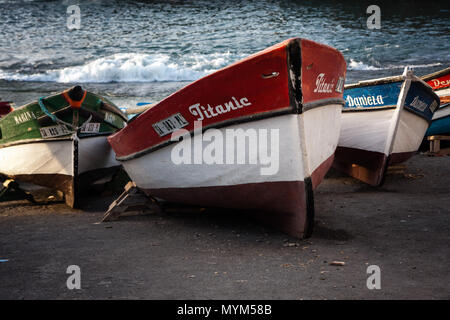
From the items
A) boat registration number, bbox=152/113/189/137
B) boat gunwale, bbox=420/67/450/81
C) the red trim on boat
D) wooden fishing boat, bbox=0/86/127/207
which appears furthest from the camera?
boat gunwale, bbox=420/67/450/81

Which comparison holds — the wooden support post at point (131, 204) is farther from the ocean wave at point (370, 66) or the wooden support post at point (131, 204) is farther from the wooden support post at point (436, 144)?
the ocean wave at point (370, 66)

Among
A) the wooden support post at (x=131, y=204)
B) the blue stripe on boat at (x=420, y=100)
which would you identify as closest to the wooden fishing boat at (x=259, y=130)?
the wooden support post at (x=131, y=204)

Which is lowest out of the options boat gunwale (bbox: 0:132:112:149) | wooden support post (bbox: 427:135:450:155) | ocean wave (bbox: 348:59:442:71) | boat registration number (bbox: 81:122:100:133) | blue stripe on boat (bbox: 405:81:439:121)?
wooden support post (bbox: 427:135:450:155)

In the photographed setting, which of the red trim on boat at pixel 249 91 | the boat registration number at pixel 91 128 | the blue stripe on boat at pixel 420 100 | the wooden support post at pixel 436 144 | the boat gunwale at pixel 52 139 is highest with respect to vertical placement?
the red trim on boat at pixel 249 91

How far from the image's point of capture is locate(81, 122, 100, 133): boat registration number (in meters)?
5.95

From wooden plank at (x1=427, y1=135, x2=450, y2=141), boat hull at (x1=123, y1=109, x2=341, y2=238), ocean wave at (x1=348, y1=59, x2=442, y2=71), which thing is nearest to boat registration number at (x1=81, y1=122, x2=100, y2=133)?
boat hull at (x1=123, y1=109, x2=341, y2=238)

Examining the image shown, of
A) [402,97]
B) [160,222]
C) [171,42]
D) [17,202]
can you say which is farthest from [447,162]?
[171,42]

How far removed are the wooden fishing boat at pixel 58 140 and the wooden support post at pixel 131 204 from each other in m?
0.98

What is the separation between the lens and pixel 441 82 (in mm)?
8953

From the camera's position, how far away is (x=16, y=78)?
70.2ft

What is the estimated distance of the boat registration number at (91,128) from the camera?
5.95m

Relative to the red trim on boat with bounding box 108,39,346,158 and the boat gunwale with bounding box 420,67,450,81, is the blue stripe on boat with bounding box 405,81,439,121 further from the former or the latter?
the red trim on boat with bounding box 108,39,346,158

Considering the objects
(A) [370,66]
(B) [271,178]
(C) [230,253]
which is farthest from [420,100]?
(A) [370,66]

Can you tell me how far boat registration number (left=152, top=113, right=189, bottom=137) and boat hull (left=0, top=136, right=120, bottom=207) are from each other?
72.8 inches
